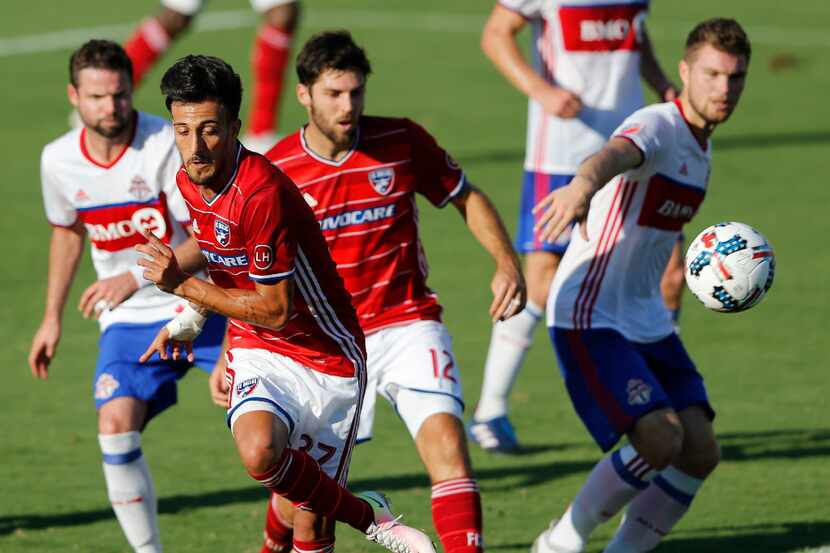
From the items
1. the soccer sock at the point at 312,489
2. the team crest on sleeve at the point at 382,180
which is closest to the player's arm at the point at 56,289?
the team crest on sleeve at the point at 382,180

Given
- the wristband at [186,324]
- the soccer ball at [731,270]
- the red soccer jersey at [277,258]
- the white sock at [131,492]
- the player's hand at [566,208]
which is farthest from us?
the white sock at [131,492]

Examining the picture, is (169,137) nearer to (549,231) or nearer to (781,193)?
(549,231)

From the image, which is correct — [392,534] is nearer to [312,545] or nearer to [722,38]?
[312,545]

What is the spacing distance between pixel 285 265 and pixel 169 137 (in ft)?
5.21

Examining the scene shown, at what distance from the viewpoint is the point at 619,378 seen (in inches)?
242

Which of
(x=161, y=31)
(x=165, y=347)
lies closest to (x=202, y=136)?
(x=165, y=347)

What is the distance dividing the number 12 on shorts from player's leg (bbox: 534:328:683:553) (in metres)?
0.54

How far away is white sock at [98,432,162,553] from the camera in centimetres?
618

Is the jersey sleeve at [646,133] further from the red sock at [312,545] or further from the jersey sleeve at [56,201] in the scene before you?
the jersey sleeve at [56,201]

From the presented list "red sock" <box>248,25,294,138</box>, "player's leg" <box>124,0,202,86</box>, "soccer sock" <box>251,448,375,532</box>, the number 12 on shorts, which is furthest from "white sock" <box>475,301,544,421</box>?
"red sock" <box>248,25,294,138</box>

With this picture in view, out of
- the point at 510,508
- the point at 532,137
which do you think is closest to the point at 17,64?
the point at 532,137

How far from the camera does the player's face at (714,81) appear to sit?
612cm

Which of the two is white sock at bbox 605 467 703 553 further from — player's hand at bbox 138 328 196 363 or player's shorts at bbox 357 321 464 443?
player's hand at bbox 138 328 196 363

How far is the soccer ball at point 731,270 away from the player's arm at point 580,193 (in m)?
0.45
